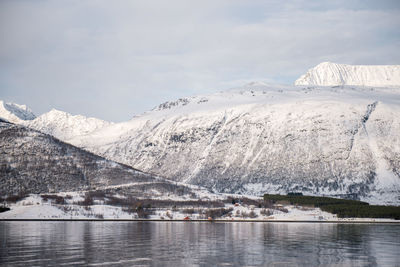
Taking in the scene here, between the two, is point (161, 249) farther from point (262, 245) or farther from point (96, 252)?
point (262, 245)

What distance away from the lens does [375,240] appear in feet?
457

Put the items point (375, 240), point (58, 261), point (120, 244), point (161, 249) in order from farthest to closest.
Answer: point (375, 240), point (120, 244), point (161, 249), point (58, 261)

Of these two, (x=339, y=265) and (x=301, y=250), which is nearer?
(x=339, y=265)

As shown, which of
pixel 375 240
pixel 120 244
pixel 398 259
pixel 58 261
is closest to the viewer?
pixel 58 261

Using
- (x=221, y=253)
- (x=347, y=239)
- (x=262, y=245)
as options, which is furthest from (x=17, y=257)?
(x=347, y=239)

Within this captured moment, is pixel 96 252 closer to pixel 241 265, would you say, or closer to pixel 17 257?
pixel 17 257

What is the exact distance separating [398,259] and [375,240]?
43975mm

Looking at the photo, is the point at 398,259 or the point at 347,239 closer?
the point at 398,259

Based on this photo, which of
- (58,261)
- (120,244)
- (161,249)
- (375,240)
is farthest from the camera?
(375,240)

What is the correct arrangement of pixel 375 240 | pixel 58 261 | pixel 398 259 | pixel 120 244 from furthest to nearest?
pixel 375 240 < pixel 120 244 < pixel 398 259 < pixel 58 261

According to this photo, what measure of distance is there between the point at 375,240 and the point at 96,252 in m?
73.9

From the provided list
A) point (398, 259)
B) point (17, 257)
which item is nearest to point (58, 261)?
point (17, 257)

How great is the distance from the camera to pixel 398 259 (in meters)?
96.7

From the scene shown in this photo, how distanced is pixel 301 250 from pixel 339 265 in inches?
794
